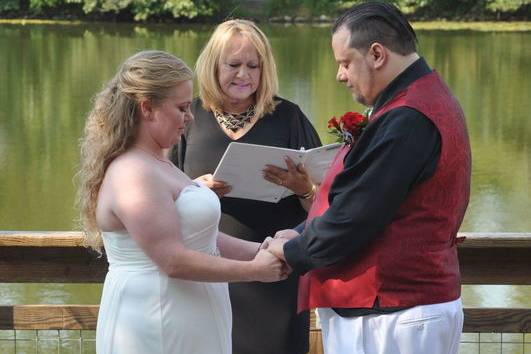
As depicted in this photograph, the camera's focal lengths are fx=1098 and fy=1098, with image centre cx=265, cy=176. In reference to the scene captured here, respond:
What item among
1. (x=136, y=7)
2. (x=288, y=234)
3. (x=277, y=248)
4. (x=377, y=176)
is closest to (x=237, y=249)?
(x=288, y=234)

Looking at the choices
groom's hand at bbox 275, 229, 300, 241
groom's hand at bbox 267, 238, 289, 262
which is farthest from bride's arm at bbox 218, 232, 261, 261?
groom's hand at bbox 267, 238, 289, 262

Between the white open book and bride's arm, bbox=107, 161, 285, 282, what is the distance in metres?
0.64

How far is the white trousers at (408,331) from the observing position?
113 inches

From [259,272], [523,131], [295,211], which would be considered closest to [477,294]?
[295,211]

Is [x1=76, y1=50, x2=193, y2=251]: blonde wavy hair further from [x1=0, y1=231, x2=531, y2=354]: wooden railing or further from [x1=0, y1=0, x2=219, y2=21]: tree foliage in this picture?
[x1=0, y1=0, x2=219, y2=21]: tree foliage

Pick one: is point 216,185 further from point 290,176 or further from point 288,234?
point 288,234

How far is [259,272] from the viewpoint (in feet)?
10.2

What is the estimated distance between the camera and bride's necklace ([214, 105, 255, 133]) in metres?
4.00

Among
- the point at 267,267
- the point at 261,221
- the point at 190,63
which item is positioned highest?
the point at 267,267

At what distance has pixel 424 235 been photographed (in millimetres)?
2812

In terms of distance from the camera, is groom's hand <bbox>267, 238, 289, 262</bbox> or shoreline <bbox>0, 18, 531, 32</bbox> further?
shoreline <bbox>0, 18, 531, 32</bbox>

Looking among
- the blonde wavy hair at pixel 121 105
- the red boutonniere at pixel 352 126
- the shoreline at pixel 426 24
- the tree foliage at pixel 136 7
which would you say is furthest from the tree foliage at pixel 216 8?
the blonde wavy hair at pixel 121 105

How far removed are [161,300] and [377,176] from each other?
28.4 inches

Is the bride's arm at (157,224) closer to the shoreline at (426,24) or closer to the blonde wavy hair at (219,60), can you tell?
the blonde wavy hair at (219,60)
